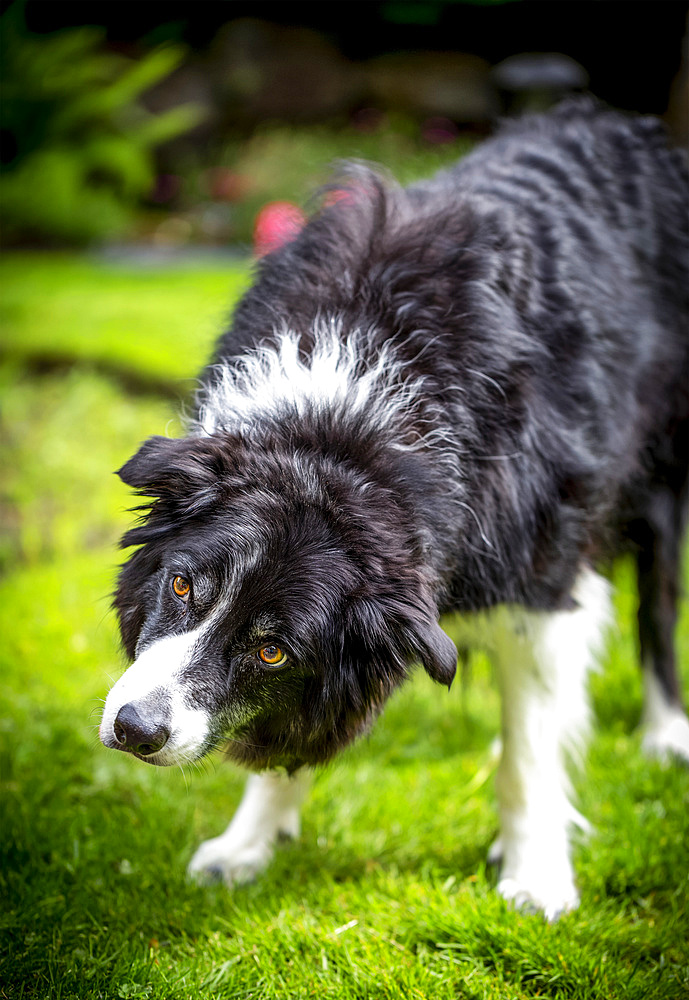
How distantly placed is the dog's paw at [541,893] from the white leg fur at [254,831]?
0.67 metres

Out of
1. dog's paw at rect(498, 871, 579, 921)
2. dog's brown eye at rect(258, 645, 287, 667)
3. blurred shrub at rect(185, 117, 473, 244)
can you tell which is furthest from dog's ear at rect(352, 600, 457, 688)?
blurred shrub at rect(185, 117, 473, 244)

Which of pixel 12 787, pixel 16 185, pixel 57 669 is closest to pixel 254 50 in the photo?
pixel 16 185

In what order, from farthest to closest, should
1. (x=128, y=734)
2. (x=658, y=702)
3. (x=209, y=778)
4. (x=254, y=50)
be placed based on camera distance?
(x=254, y=50) < (x=658, y=702) < (x=209, y=778) < (x=128, y=734)

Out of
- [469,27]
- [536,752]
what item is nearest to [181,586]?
[536,752]

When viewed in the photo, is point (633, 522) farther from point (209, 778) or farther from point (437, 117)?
point (437, 117)

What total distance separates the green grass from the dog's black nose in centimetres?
46

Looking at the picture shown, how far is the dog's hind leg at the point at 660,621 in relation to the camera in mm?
3314

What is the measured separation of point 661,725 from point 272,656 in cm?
→ 202

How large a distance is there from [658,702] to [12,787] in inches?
92.7

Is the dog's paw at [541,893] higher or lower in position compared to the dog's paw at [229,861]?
higher

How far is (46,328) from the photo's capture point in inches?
277

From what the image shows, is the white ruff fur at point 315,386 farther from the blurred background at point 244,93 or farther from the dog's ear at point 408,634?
the blurred background at point 244,93

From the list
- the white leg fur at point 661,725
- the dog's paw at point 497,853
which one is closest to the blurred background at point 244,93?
the white leg fur at point 661,725

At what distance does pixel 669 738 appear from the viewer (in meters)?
3.33
